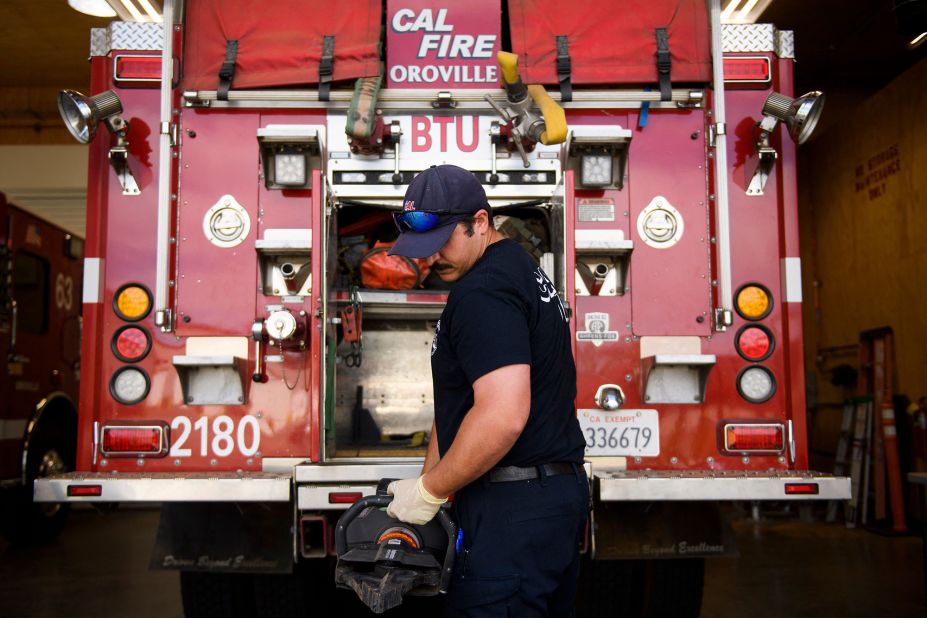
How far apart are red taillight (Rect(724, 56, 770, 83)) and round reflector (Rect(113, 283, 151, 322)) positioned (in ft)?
9.48

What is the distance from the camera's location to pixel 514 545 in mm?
2393

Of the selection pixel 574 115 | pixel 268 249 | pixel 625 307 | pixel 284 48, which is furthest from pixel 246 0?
pixel 625 307

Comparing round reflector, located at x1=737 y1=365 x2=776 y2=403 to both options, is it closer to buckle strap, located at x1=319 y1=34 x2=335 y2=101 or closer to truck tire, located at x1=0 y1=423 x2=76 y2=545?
buckle strap, located at x1=319 y1=34 x2=335 y2=101

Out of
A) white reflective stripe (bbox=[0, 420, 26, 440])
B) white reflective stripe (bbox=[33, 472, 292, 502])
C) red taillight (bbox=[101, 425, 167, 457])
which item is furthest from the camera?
white reflective stripe (bbox=[0, 420, 26, 440])

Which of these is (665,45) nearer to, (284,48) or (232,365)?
(284,48)

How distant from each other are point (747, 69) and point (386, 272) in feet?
6.63

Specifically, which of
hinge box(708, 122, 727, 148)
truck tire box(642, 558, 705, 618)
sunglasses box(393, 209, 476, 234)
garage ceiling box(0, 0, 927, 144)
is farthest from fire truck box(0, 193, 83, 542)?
sunglasses box(393, 209, 476, 234)

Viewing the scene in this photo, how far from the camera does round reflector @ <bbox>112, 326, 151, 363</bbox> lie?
13.5 ft

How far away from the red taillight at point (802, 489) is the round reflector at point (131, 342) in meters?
2.82

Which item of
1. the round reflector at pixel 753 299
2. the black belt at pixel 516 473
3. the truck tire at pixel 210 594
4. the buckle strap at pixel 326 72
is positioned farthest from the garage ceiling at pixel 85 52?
the black belt at pixel 516 473

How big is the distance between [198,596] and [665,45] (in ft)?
11.4

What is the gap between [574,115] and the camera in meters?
4.35

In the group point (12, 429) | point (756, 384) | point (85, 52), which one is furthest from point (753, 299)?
point (85, 52)

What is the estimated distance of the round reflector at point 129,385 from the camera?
4.06 m
